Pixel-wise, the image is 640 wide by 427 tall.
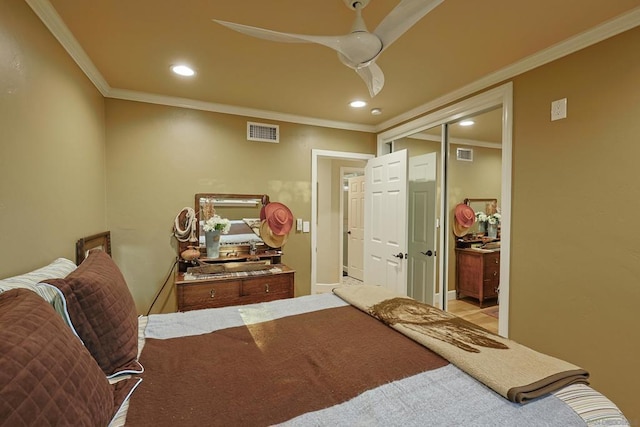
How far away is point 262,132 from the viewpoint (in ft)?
10.4

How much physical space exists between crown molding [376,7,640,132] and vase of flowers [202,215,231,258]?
238cm

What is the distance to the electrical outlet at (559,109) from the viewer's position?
1.89 meters

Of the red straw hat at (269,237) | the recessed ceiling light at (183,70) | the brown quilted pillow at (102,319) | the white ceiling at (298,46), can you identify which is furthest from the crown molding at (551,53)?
the brown quilted pillow at (102,319)

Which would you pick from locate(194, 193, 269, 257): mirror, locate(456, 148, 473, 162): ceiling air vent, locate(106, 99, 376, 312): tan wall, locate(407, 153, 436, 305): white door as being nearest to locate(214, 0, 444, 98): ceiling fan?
locate(106, 99, 376, 312): tan wall

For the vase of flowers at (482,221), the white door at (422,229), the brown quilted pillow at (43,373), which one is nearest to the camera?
the brown quilted pillow at (43,373)

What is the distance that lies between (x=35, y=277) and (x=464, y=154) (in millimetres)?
3570

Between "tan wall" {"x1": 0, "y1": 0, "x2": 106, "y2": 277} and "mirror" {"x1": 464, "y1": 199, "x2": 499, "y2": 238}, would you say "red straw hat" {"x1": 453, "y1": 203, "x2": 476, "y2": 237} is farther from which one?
"tan wall" {"x1": 0, "y1": 0, "x2": 106, "y2": 277}

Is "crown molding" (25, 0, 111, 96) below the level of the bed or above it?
above

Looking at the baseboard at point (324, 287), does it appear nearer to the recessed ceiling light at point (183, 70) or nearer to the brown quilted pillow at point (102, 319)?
the recessed ceiling light at point (183, 70)

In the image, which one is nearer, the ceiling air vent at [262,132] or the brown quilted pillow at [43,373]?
the brown quilted pillow at [43,373]

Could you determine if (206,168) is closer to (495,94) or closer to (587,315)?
(495,94)

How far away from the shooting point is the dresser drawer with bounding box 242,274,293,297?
264cm

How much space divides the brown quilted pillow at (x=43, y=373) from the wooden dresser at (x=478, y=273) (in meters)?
3.39

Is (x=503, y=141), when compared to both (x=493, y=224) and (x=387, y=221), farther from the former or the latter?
(x=387, y=221)
